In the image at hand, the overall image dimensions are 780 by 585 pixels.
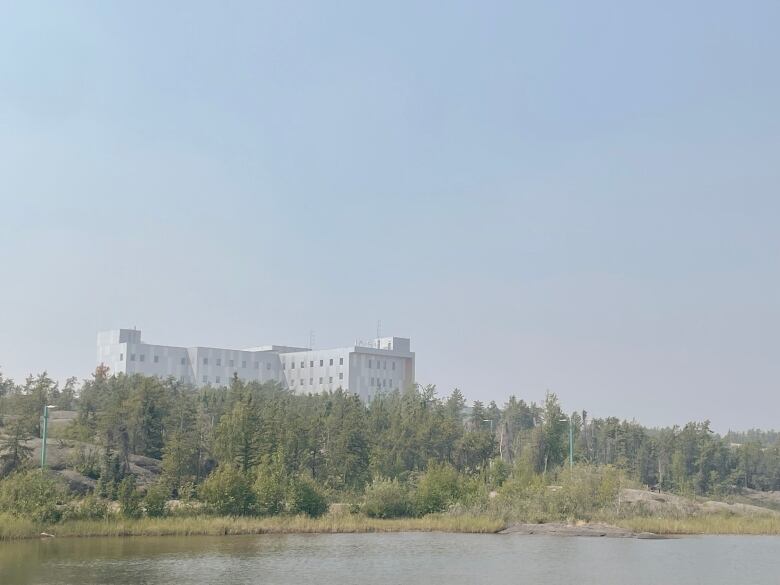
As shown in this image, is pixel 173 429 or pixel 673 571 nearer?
pixel 673 571

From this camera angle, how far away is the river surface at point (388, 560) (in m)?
41.8

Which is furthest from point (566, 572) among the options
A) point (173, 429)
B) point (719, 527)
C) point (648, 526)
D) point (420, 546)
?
point (173, 429)

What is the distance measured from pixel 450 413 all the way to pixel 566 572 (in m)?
91.9

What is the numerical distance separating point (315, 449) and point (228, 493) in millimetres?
22804

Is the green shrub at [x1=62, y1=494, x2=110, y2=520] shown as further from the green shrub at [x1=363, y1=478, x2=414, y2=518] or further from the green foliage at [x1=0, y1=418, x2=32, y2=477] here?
the green shrub at [x1=363, y1=478, x2=414, y2=518]

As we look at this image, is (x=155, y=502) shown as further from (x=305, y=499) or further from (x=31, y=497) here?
(x=305, y=499)

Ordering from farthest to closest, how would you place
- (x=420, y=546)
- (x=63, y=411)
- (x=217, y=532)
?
1. (x=63, y=411)
2. (x=217, y=532)
3. (x=420, y=546)

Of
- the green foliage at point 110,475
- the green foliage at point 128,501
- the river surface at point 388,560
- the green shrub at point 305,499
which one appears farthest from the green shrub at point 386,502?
the green foliage at point 110,475

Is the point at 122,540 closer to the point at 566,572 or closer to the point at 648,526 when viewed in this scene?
the point at 566,572

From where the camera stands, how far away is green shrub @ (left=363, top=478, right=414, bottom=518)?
→ 74500 millimetres

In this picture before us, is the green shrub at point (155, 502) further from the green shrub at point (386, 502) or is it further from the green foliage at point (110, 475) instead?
the green shrub at point (386, 502)

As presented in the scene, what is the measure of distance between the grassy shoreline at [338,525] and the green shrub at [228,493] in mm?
1518

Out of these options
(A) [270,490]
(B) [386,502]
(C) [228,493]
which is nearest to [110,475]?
(C) [228,493]

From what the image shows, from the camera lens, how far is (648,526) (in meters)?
68.7
